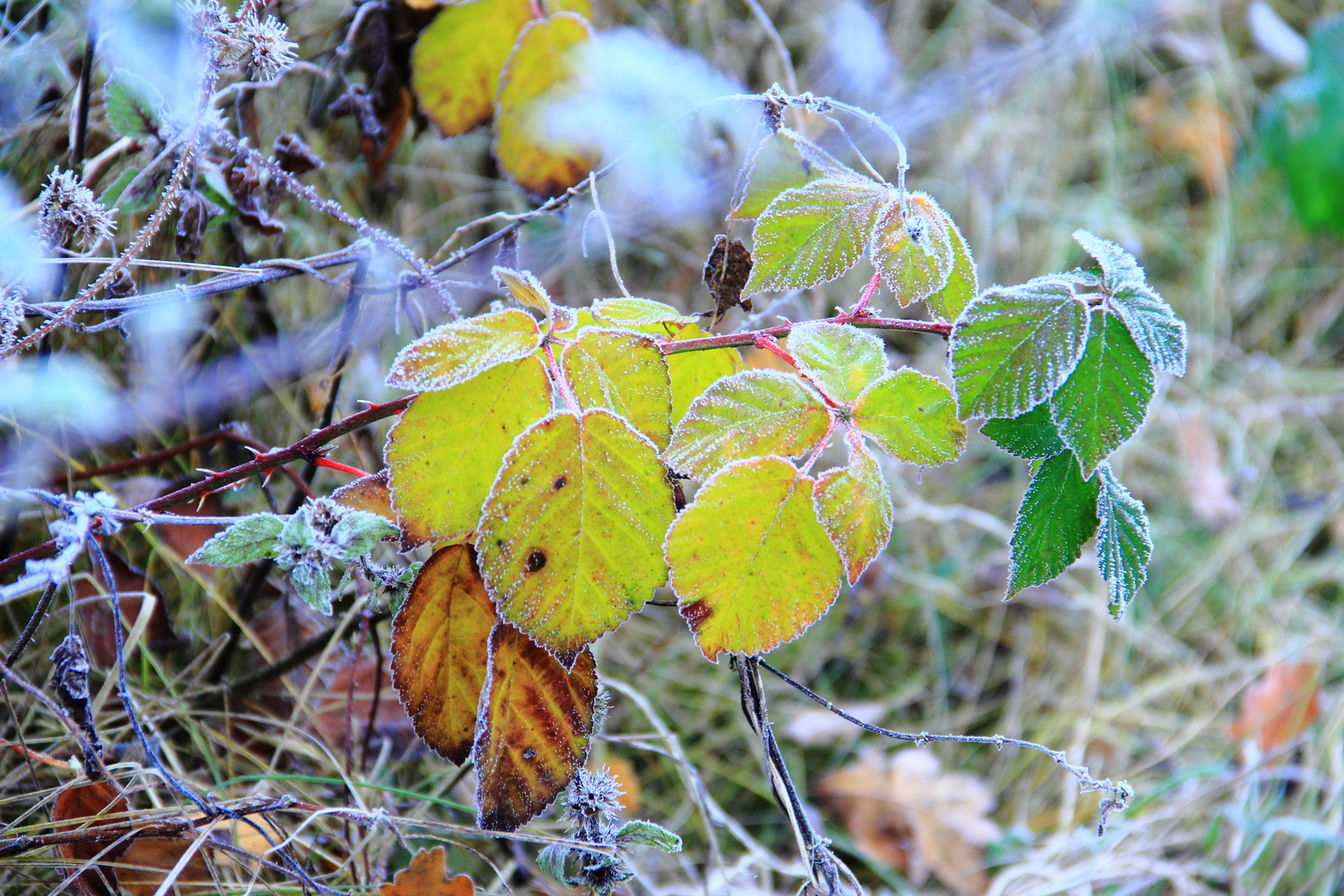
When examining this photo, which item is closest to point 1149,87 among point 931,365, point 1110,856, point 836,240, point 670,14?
point 931,365

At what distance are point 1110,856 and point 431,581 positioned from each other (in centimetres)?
101

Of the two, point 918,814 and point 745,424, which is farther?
point 918,814

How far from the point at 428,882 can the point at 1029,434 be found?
0.59 m

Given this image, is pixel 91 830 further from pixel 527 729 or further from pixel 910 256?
pixel 910 256

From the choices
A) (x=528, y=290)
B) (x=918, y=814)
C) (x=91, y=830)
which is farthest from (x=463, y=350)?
(x=918, y=814)

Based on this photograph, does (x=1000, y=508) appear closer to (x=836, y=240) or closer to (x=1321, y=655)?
(x=1321, y=655)

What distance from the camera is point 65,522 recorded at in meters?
0.57

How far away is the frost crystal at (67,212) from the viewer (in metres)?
0.67

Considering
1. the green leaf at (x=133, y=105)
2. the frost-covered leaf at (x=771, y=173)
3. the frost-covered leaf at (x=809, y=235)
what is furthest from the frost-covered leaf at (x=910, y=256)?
the green leaf at (x=133, y=105)

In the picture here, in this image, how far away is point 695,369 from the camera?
2.22ft

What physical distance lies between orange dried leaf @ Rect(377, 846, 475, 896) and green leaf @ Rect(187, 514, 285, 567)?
0.93ft

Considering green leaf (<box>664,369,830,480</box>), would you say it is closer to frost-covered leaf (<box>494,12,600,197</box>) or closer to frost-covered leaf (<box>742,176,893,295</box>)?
frost-covered leaf (<box>742,176,893,295</box>)

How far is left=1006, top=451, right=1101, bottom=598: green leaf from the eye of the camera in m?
0.59

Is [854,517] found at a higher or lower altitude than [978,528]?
higher
